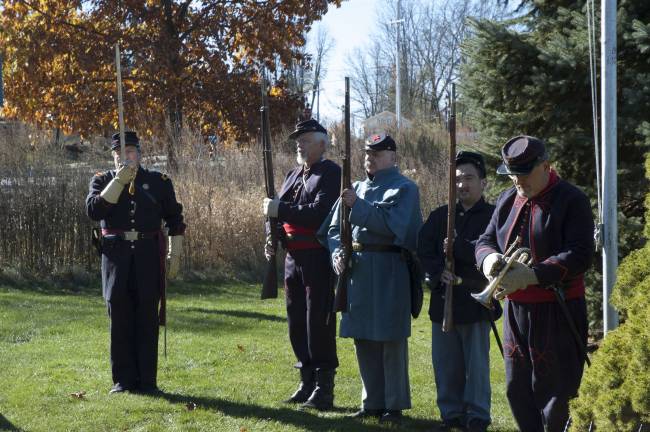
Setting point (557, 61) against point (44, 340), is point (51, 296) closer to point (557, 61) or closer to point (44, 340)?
point (44, 340)

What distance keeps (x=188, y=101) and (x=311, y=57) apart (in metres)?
3.24

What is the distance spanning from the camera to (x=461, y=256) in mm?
6035

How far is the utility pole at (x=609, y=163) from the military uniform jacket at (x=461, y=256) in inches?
31.9

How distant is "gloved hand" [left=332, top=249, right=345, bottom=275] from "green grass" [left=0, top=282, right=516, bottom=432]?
1082 millimetres

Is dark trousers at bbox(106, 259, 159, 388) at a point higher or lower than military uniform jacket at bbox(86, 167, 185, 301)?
lower

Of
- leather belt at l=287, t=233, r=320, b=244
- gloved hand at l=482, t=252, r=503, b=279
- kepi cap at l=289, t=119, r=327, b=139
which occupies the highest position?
kepi cap at l=289, t=119, r=327, b=139

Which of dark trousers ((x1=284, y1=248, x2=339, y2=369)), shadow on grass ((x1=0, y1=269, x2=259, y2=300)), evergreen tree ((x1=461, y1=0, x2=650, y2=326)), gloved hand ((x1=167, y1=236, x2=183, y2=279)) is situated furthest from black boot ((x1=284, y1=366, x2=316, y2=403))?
shadow on grass ((x1=0, y1=269, x2=259, y2=300))

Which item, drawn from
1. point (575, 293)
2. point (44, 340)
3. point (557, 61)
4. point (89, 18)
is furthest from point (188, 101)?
point (575, 293)

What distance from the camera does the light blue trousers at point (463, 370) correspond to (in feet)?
20.0

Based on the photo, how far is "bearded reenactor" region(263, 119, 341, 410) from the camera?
268 inches

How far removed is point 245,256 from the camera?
15.2m

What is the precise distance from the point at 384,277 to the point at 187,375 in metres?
2.63

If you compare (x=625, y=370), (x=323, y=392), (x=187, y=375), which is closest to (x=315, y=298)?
(x=323, y=392)

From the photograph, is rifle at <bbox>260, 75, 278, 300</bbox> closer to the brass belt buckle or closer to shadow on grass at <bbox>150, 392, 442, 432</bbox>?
shadow on grass at <bbox>150, 392, 442, 432</bbox>
